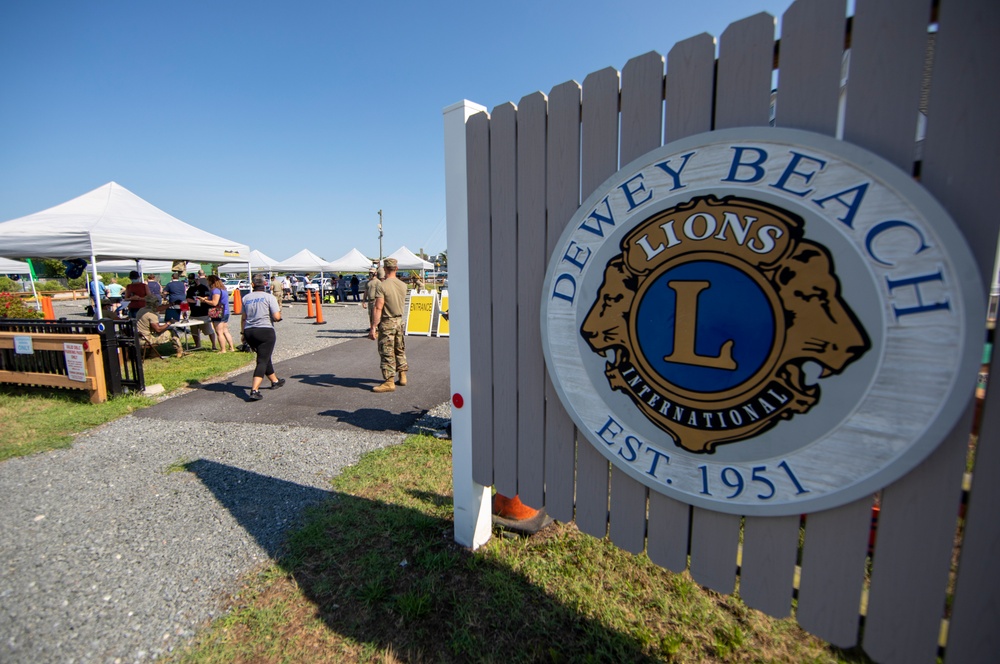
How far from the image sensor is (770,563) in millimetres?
1620

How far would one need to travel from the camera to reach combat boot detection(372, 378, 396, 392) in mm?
6809

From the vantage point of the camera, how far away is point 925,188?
122 cm

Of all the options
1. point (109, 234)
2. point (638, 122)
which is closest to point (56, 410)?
point (109, 234)

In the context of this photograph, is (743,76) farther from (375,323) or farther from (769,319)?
(375,323)

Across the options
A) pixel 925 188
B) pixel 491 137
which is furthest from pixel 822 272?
pixel 491 137

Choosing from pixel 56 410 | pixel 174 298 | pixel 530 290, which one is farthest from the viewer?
pixel 174 298

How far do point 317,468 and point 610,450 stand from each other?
3.29 metres

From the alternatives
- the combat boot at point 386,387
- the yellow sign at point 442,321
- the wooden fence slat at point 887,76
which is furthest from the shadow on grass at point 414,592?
the yellow sign at point 442,321

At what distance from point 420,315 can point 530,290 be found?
10.9 m

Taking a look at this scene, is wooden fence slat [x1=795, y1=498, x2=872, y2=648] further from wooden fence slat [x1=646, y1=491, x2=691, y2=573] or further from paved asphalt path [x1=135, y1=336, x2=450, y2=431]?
paved asphalt path [x1=135, y1=336, x2=450, y2=431]

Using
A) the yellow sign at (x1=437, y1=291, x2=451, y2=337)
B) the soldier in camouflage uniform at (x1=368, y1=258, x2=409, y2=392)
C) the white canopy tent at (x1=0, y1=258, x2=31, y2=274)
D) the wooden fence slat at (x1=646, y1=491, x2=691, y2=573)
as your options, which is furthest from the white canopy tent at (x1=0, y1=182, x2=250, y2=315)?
the white canopy tent at (x1=0, y1=258, x2=31, y2=274)

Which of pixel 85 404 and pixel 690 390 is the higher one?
pixel 690 390

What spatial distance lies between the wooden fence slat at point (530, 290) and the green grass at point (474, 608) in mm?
608

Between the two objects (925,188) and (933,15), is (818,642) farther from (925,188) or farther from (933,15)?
(933,15)
